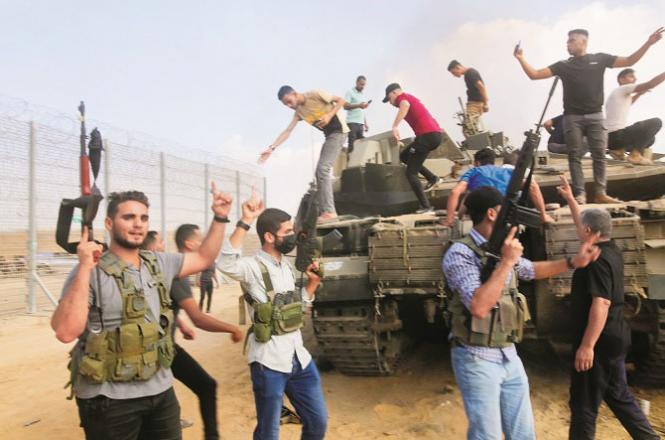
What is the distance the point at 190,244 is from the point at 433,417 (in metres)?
2.42

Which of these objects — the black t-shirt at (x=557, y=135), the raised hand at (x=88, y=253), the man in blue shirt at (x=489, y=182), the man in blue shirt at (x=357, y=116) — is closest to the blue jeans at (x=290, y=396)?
the raised hand at (x=88, y=253)

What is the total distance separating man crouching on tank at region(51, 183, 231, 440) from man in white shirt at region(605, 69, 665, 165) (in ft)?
18.0

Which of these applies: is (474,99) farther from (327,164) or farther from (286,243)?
(286,243)

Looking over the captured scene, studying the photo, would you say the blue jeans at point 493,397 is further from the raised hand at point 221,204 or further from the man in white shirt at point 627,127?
the man in white shirt at point 627,127

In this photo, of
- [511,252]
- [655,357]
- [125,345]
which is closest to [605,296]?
[511,252]

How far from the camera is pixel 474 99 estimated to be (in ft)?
27.7

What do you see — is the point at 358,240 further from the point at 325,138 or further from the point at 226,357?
the point at 226,357

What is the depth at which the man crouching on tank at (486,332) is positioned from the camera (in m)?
2.42

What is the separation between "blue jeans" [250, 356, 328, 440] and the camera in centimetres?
289

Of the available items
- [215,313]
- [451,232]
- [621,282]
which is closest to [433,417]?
[451,232]

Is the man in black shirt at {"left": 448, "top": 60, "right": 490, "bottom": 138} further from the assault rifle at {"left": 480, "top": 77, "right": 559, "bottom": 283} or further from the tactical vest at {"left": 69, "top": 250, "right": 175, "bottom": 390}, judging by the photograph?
the tactical vest at {"left": 69, "top": 250, "right": 175, "bottom": 390}

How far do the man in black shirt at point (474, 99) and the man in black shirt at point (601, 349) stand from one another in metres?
5.16

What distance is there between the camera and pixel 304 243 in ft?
10.7

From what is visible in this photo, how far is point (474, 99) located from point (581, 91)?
3273 millimetres
